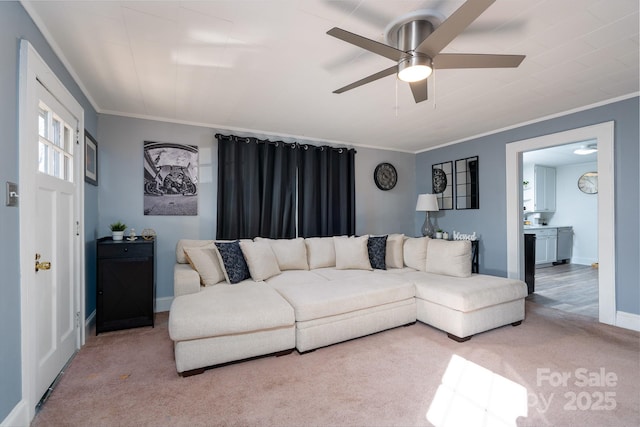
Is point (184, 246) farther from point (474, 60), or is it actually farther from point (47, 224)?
point (474, 60)

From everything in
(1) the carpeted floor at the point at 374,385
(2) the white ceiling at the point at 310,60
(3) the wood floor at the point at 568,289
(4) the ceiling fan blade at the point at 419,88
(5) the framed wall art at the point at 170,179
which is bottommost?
(3) the wood floor at the point at 568,289

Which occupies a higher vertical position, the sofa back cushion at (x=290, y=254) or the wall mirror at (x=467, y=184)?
the wall mirror at (x=467, y=184)

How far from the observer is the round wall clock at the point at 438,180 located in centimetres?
510

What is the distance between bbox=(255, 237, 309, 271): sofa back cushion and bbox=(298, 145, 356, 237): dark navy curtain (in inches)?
29.7

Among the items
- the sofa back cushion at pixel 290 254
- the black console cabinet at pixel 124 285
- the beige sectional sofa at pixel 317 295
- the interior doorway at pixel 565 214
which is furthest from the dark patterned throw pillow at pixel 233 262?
the interior doorway at pixel 565 214

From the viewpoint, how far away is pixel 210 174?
3.89m

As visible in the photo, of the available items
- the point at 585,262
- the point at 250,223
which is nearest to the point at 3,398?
the point at 250,223

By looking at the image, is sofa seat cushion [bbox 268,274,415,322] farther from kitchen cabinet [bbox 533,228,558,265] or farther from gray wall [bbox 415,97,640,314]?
kitchen cabinet [bbox 533,228,558,265]

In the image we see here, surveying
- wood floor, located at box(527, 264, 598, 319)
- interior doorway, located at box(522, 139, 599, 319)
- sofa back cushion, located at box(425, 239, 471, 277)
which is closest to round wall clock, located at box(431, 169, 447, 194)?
sofa back cushion, located at box(425, 239, 471, 277)

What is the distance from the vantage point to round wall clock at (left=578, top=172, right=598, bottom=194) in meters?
6.53

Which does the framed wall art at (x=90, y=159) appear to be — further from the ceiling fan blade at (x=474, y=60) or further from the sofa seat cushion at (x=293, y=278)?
the ceiling fan blade at (x=474, y=60)

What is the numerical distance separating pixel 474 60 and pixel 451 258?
2.18 meters

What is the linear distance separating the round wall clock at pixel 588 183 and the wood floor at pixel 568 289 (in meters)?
1.70

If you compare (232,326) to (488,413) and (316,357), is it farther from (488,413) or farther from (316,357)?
(488,413)
